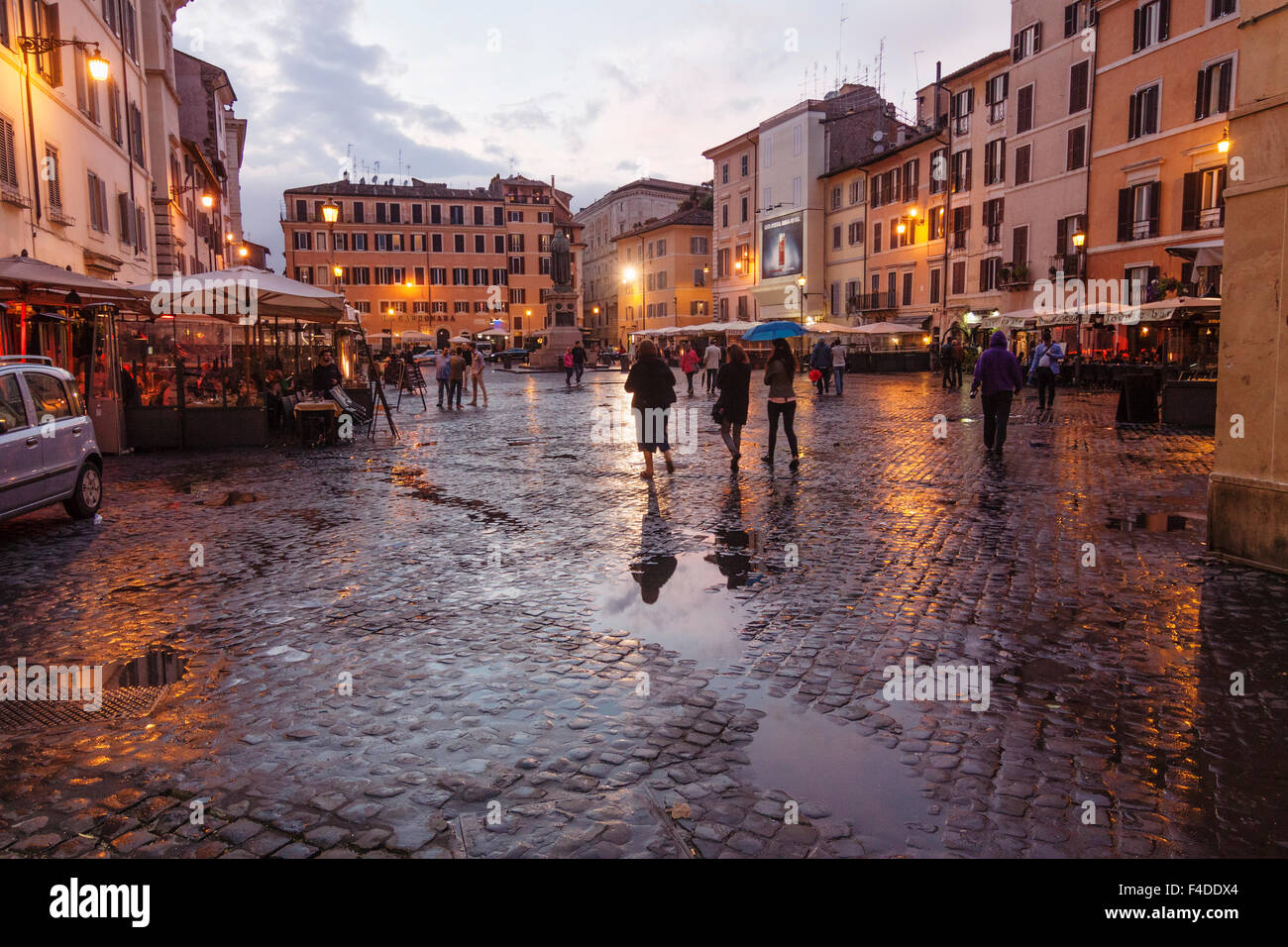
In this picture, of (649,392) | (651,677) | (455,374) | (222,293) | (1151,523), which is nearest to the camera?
(651,677)

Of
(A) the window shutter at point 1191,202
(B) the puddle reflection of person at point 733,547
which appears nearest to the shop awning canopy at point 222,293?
(B) the puddle reflection of person at point 733,547

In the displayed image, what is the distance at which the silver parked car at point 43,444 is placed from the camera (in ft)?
26.5

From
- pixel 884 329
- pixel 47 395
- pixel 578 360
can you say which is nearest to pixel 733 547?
pixel 47 395

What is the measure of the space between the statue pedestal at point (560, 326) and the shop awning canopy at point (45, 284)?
3131 centimetres

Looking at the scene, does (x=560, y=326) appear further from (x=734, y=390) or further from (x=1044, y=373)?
(x=734, y=390)

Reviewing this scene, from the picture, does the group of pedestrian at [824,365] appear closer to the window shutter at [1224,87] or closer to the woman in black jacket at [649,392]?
the window shutter at [1224,87]

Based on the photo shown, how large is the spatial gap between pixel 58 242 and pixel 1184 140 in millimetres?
33331

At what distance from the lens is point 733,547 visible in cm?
768

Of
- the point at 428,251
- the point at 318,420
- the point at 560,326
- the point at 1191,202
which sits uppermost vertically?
the point at 428,251

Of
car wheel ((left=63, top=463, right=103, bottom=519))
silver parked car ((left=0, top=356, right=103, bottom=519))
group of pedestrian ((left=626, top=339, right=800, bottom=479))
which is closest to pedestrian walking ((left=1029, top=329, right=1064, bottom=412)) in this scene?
group of pedestrian ((left=626, top=339, right=800, bottom=479))

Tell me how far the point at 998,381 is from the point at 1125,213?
25431 mm

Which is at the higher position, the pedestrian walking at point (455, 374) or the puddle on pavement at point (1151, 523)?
the pedestrian walking at point (455, 374)

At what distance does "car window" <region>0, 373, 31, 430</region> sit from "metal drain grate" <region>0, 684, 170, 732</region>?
4912mm
